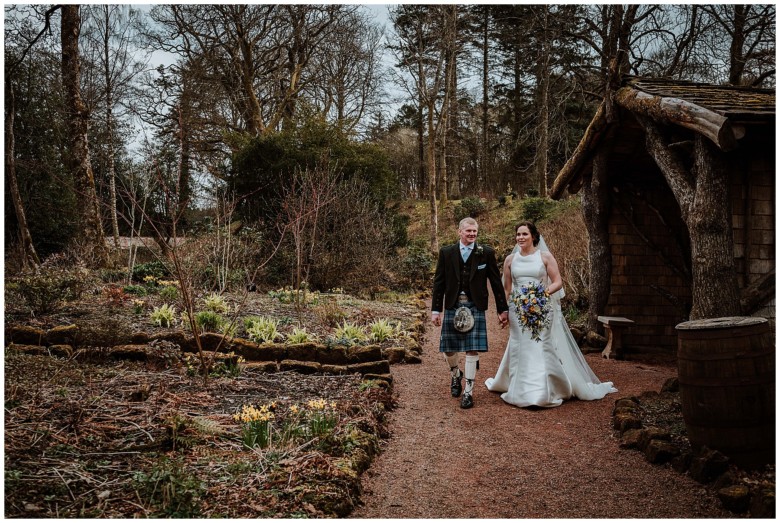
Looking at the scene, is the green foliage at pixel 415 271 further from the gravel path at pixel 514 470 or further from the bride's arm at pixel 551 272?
the gravel path at pixel 514 470

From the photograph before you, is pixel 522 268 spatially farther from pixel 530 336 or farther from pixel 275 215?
pixel 275 215

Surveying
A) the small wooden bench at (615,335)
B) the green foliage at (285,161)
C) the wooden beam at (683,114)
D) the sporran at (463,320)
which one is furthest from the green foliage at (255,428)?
the green foliage at (285,161)

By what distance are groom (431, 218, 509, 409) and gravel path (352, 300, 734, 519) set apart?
0.55m

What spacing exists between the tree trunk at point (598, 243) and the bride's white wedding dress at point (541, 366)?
10.1 ft

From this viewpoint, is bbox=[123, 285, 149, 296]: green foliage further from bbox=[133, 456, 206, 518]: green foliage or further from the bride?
bbox=[133, 456, 206, 518]: green foliage

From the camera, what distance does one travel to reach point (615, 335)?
932 cm

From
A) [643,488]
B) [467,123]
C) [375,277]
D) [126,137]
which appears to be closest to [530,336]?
[643,488]

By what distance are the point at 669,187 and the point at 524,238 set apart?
3811mm

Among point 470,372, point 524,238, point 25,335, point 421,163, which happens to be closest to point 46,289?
point 25,335

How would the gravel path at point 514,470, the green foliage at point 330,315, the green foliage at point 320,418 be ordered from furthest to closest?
the green foliage at point 330,315 < the green foliage at point 320,418 < the gravel path at point 514,470

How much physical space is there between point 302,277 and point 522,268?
8.75m

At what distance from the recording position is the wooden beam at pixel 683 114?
5480mm

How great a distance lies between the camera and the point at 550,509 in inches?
152

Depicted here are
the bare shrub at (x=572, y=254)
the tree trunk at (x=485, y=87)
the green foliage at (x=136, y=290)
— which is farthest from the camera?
the tree trunk at (x=485, y=87)
